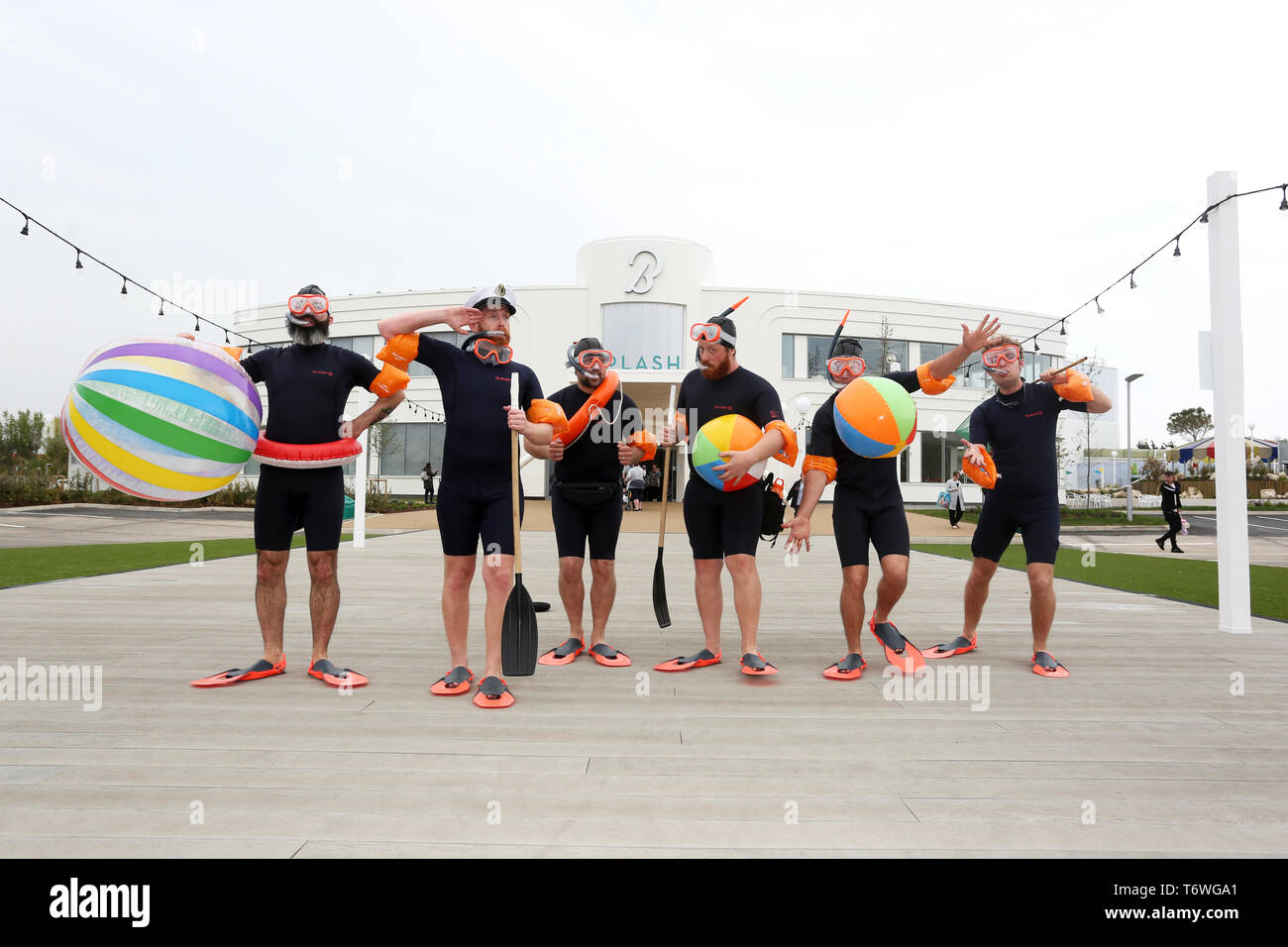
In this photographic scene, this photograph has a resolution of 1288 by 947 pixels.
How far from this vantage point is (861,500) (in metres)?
4.26

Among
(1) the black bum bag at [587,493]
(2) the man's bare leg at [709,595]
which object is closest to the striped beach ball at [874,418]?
(2) the man's bare leg at [709,595]

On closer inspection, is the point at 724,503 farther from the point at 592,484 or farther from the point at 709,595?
the point at 592,484

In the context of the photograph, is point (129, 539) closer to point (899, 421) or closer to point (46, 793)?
point (46, 793)

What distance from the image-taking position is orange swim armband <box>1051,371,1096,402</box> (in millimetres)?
4234

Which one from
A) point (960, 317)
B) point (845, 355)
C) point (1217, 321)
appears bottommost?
point (845, 355)

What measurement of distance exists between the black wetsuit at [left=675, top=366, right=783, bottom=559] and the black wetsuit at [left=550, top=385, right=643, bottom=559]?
0.47 metres

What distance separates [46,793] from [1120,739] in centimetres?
404

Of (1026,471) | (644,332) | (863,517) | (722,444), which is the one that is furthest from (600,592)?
(644,332)

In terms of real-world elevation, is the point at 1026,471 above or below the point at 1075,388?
below

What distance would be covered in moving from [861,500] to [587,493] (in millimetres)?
1609

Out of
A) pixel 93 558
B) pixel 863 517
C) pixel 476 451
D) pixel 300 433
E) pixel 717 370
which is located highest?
pixel 717 370

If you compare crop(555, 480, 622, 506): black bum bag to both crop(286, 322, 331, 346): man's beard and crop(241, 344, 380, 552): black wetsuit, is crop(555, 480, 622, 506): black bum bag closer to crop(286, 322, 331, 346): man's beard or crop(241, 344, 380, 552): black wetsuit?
crop(241, 344, 380, 552): black wetsuit
